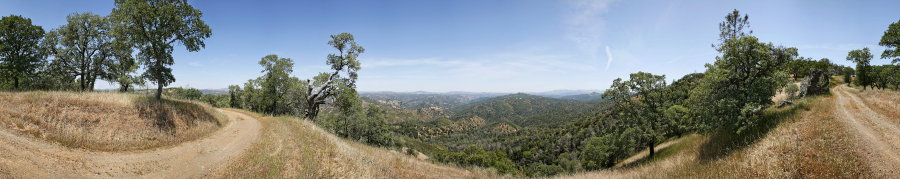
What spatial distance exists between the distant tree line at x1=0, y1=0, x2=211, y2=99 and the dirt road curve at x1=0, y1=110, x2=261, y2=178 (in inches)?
387

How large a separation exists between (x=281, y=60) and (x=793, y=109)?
50.1 metres

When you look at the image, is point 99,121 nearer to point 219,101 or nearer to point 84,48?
point 84,48

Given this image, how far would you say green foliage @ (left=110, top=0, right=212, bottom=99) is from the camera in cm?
1830

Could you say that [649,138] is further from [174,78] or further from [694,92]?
[174,78]

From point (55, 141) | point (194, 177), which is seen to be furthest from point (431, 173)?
point (55, 141)

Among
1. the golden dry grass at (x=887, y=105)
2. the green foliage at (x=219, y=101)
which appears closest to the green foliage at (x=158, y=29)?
the golden dry grass at (x=887, y=105)

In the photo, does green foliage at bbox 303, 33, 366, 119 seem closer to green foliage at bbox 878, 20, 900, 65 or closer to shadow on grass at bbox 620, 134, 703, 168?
shadow on grass at bbox 620, 134, 703, 168

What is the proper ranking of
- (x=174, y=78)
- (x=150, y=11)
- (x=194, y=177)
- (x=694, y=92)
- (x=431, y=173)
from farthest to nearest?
(x=694, y=92)
(x=174, y=78)
(x=150, y=11)
(x=431, y=173)
(x=194, y=177)

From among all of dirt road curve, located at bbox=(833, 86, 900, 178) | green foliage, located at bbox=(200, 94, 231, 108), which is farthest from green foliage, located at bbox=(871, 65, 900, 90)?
green foliage, located at bbox=(200, 94, 231, 108)

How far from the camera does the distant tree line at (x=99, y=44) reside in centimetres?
1875

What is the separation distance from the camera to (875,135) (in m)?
15.0

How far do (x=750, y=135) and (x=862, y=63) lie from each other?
2694 inches

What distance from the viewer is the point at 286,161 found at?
42.3 feet

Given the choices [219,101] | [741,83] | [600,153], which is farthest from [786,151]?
[219,101]
